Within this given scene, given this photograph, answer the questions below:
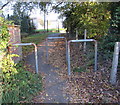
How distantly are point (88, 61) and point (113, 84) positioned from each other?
5.42ft

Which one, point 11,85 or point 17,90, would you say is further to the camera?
point 11,85

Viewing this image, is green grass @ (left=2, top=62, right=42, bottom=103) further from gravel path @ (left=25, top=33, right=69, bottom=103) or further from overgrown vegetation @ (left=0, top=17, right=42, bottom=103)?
gravel path @ (left=25, top=33, right=69, bottom=103)

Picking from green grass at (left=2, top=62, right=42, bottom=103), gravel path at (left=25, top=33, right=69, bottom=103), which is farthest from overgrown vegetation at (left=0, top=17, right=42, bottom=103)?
gravel path at (left=25, top=33, right=69, bottom=103)

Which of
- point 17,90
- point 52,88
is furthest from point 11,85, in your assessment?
point 52,88

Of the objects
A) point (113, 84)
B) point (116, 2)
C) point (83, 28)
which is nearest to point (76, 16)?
point (83, 28)

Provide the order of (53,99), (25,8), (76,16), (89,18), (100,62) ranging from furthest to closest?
(25,8) < (76,16) < (89,18) < (100,62) < (53,99)

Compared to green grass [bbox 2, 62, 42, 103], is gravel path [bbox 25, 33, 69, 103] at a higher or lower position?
lower

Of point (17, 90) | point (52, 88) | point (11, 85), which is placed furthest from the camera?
point (52, 88)

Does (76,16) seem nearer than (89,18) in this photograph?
No

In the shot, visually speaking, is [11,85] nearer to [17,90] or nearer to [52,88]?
[17,90]

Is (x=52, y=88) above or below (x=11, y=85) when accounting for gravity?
below

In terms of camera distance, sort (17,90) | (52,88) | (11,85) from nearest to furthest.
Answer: (17,90) → (11,85) → (52,88)

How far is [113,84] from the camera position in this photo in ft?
10.9

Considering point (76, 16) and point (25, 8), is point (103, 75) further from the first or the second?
point (25, 8)
